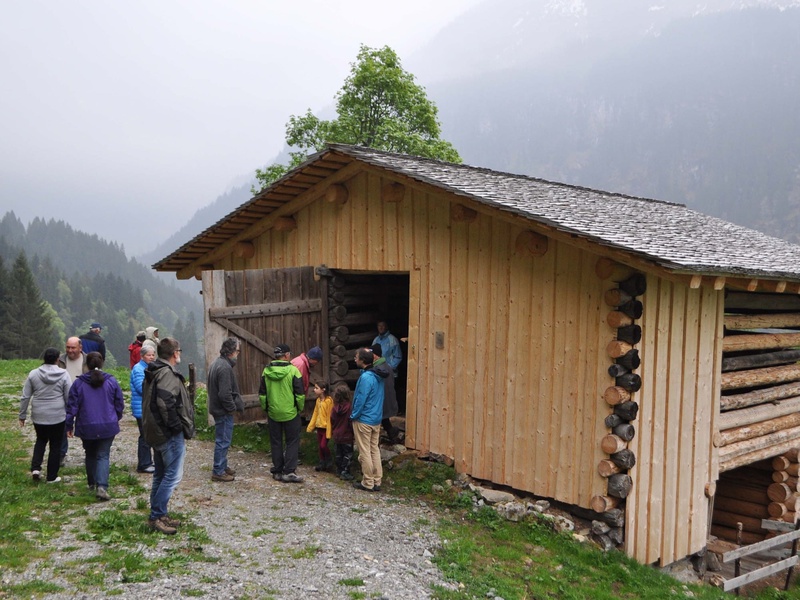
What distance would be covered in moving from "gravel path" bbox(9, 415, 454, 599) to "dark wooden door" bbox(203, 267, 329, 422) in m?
1.93

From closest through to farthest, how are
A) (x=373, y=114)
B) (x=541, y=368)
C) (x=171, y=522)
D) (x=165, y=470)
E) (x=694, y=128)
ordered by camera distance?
(x=165, y=470) → (x=171, y=522) → (x=541, y=368) → (x=373, y=114) → (x=694, y=128)

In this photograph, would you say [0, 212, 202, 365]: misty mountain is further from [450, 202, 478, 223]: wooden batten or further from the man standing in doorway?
[450, 202, 478, 223]: wooden batten

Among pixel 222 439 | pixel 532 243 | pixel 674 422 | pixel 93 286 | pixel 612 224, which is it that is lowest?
pixel 93 286

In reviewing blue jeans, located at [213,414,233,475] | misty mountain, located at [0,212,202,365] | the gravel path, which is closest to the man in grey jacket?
blue jeans, located at [213,414,233,475]

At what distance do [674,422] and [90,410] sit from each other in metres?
7.23

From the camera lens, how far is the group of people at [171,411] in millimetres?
6430

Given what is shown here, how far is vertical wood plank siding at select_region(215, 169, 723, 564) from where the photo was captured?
7898 millimetres

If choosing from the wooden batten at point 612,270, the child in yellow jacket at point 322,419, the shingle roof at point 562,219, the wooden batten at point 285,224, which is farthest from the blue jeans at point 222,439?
the wooden batten at point 612,270

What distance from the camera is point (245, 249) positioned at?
12422mm

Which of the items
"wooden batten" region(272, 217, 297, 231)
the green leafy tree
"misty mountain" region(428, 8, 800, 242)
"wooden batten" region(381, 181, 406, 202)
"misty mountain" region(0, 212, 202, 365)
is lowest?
"misty mountain" region(0, 212, 202, 365)

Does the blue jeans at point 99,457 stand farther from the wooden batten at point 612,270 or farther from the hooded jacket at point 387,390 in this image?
the wooden batten at point 612,270

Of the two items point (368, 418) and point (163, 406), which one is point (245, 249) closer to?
point (368, 418)

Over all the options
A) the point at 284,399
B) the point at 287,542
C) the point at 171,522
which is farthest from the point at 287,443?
the point at 171,522

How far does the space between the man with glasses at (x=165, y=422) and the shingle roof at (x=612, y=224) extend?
4.02m
